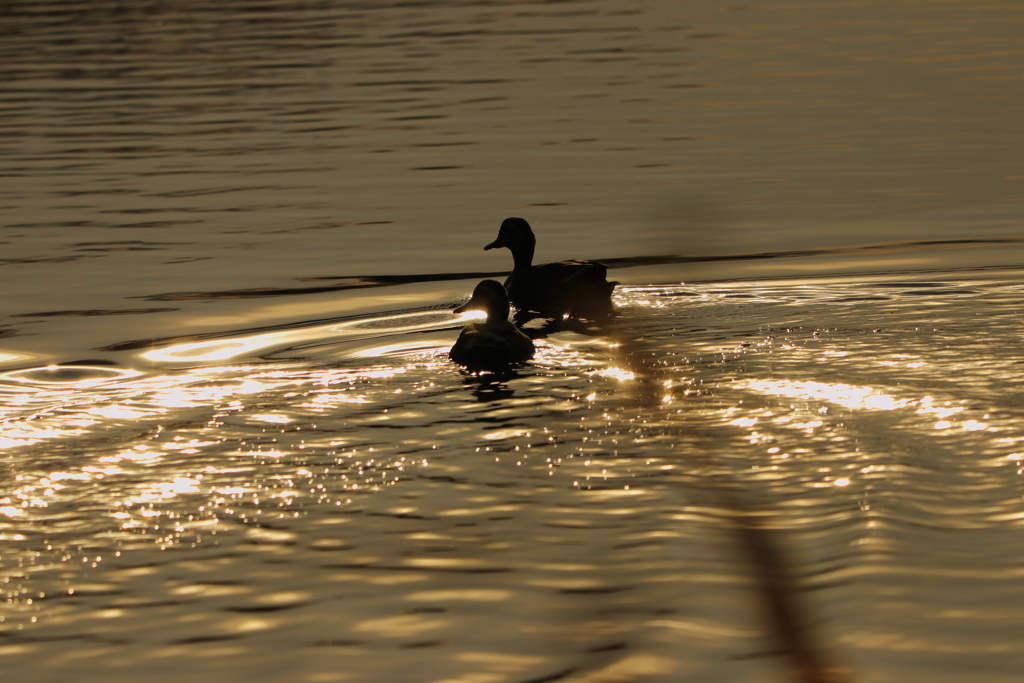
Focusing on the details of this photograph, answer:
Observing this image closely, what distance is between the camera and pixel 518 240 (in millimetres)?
11828

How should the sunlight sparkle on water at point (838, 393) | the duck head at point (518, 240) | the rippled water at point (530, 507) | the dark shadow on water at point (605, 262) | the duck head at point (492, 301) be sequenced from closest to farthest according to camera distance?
the rippled water at point (530, 507) → the sunlight sparkle on water at point (838, 393) → the duck head at point (492, 301) → the duck head at point (518, 240) → the dark shadow on water at point (605, 262)

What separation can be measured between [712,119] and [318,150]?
6.16 m

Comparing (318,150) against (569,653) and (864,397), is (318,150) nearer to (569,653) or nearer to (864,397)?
(864,397)

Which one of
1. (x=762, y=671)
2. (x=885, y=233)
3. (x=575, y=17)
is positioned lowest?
(x=762, y=671)

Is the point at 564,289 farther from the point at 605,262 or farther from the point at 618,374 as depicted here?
the point at 605,262

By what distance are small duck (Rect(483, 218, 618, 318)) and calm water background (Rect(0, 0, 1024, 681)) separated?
1.24 feet

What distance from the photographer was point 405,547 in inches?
229

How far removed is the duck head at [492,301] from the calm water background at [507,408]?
0.53 metres

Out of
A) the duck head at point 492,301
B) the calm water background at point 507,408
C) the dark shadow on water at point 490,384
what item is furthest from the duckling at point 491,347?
the duck head at point 492,301

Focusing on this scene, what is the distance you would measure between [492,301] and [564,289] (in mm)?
939

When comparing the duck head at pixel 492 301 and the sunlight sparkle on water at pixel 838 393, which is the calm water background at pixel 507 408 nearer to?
the sunlight sparkle on water at pixel 838 393

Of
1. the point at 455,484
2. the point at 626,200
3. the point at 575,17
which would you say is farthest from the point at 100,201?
the point at 575,17

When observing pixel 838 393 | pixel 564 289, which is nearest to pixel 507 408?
pixel 838 393

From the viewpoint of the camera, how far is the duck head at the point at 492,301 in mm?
9539
